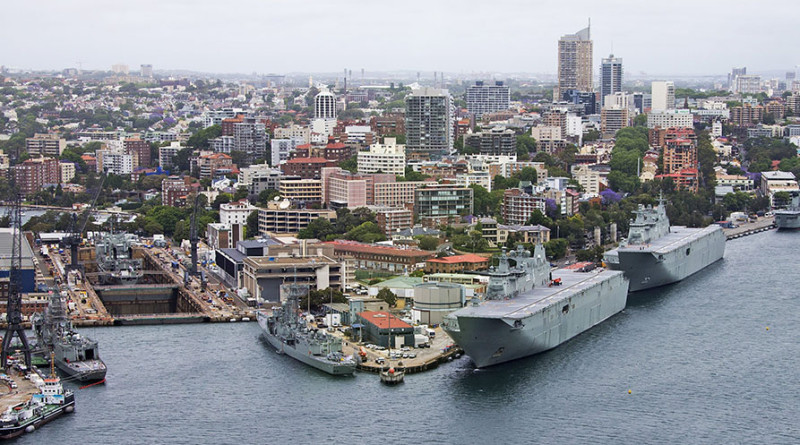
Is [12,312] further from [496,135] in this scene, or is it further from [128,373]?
[496,135]

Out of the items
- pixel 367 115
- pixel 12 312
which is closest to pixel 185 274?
pixel 12 312

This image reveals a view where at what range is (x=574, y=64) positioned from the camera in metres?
87.2

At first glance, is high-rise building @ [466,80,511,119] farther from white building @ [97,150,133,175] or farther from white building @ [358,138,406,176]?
white building @ [358,138,406,176]

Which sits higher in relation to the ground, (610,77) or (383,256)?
(610,77)

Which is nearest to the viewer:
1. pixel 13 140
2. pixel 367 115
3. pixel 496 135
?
pixel 496 135

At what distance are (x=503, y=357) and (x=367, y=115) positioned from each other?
6047cm

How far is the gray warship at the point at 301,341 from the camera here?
1992cm

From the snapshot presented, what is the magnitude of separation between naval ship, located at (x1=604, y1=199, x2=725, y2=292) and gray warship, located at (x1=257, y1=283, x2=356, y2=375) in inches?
357

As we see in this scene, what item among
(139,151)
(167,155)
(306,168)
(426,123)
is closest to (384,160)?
(306,168)

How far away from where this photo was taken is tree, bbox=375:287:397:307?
2447 cm

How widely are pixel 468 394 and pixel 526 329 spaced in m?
2.07

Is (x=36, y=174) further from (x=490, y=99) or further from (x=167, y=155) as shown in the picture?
(x=490, y=99)

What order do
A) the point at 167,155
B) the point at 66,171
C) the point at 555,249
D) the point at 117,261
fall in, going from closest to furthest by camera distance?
the point at 117,261, the point at 555,249, the point at 66,171, the point at 167,155

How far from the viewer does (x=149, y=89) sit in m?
104
